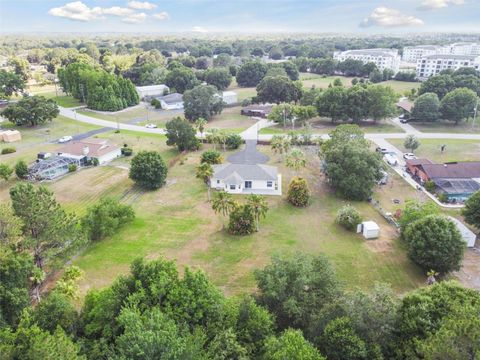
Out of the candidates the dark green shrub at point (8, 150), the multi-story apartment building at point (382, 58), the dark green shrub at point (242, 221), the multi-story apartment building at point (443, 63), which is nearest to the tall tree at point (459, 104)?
the dark green shrub at point (242, 221)

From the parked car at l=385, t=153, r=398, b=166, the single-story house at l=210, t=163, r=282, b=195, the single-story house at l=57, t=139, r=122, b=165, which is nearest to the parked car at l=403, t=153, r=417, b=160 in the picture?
the parked car at l=385, t=153, r=398, b=166

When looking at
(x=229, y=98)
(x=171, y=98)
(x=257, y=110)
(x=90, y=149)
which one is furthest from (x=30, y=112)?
(x=257, y=110)

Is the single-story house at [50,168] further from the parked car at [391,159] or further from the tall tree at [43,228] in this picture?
the parked car at [391,159]

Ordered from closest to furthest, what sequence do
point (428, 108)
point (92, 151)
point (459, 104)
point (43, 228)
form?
point (43, 228), point (92, 151), point (459, 104), point (428, 108)

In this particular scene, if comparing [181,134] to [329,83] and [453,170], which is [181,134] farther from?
[329,83]

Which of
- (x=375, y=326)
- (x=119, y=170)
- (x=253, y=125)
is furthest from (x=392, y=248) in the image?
(x=253, y=125)

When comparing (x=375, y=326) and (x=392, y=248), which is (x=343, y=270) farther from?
(x=375, y=326)

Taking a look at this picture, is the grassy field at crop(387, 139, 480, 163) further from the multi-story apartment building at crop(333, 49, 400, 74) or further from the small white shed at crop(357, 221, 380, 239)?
the multi-story apartment building at crop(333, 49, 400, 74)
